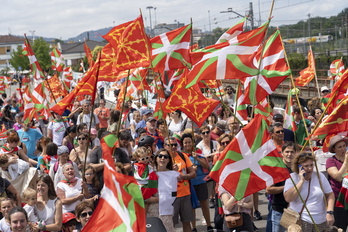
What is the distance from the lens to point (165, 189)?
6.96m

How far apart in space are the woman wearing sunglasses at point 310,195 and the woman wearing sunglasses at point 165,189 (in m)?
1.60

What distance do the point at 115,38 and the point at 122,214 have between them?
532 centimetres

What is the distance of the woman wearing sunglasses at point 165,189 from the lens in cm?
692

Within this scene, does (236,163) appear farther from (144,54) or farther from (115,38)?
(115,38)

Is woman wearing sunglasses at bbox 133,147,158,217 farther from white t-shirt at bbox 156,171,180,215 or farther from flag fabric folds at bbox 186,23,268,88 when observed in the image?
flag fabric folds at bbox 186,23,268,88

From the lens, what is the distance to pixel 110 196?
4281 millimetres

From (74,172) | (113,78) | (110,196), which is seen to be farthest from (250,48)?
(113,78)

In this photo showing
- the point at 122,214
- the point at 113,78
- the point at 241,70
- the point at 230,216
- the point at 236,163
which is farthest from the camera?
the point at 113,78

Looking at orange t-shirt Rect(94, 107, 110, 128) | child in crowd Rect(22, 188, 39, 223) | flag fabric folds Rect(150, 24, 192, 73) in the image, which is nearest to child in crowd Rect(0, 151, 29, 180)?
child in crowd Rect(22, 188, 39, 223)

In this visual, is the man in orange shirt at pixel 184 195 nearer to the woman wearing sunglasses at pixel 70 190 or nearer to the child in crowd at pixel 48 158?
the woman wearing sunglasses at pixel 70 190

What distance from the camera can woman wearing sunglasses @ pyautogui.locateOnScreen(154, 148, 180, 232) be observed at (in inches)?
273

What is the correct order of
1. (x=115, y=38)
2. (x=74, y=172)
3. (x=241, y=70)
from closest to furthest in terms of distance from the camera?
(x=241, y=70), (x=74, y=172), (x=115, y=38)

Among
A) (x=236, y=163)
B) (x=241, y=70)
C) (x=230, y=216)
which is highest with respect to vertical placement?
(x=241, y=70)

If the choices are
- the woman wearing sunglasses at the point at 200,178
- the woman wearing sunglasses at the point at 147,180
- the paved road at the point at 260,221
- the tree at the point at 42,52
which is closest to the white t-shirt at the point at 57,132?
the paved road at the point at 260,221
